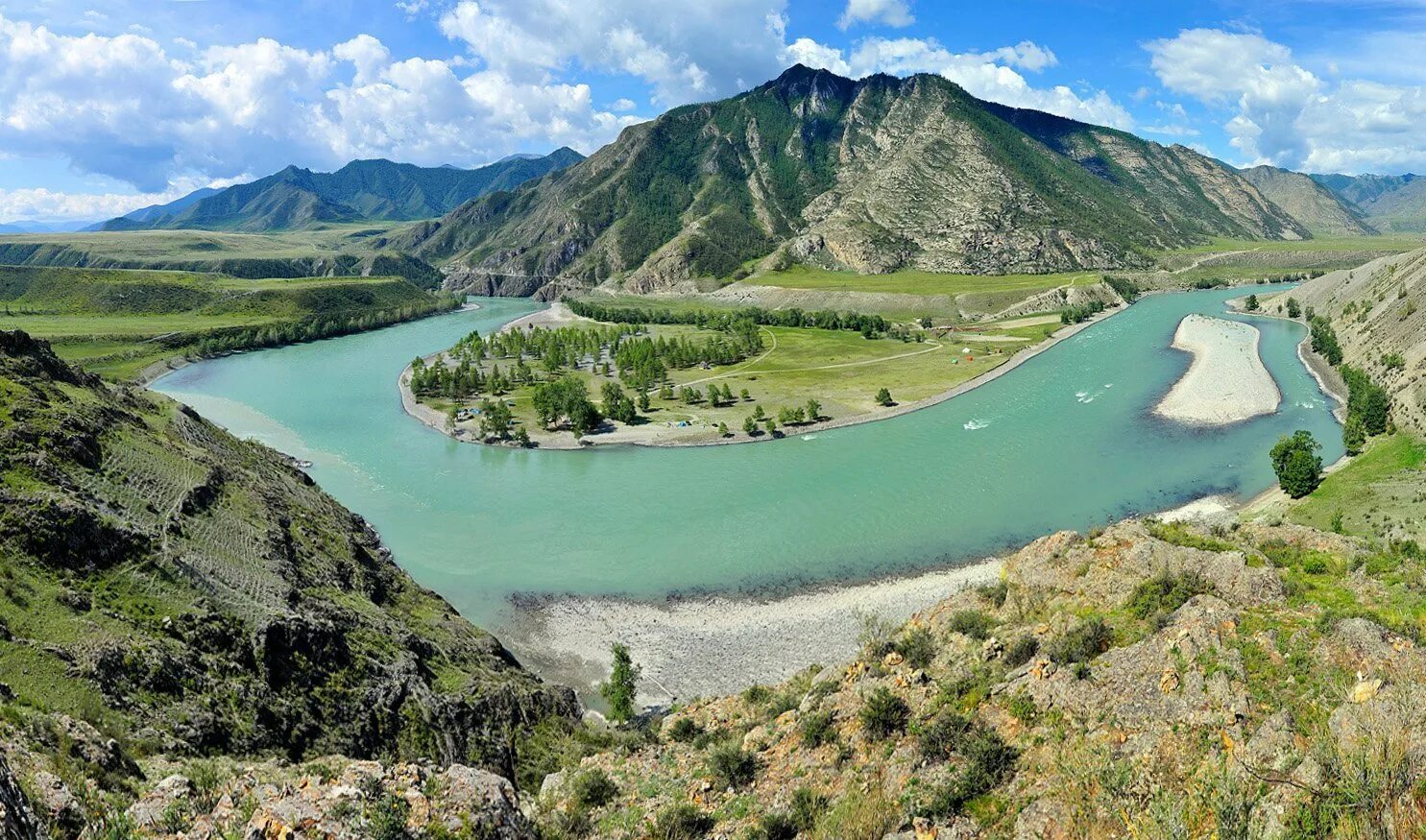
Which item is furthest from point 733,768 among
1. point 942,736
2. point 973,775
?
point 973,775

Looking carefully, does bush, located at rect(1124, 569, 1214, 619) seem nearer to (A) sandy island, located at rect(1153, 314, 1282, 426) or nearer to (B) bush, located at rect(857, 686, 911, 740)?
(B) bush, located at rect(857, 686, 911, 740)

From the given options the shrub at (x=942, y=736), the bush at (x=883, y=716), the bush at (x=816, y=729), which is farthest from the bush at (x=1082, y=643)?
the bush at (x=816, y=729)

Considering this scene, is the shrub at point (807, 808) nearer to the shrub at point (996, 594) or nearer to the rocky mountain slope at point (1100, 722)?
the rocky mountain slope at point (1100, 722)

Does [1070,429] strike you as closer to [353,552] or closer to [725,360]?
[725,360]

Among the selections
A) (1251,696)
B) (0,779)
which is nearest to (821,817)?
(1251,696)

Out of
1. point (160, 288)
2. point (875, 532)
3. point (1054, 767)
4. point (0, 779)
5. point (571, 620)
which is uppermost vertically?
point (160, 288)

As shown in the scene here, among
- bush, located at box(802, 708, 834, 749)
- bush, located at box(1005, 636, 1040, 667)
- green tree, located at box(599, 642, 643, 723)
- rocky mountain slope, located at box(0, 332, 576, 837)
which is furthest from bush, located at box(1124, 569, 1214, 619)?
rocky mountain slope, located at box(0, 332, 576, 837)

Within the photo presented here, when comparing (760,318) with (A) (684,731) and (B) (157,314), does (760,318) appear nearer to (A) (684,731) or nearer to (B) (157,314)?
(A) (684,731)
